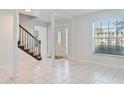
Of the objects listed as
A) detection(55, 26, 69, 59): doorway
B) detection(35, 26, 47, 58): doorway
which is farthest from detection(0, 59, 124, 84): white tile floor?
detection(35, 26, 47, 58): doorway

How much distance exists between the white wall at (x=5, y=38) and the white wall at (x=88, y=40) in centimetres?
331

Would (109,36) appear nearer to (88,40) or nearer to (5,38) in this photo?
(88,40)

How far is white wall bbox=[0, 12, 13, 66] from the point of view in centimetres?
530

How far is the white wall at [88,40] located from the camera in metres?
5.25

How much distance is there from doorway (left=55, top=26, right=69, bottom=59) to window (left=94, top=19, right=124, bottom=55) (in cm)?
217

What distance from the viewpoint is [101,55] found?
5723 mm

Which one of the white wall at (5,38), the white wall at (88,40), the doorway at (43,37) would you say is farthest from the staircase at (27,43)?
→ the white wall at (88,40)

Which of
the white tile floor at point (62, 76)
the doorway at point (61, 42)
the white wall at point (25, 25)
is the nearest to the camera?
the white tile floor at point (62, 76)

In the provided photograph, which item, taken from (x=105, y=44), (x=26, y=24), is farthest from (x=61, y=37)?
(x=105, y=44)

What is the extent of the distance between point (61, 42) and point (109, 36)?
10.8 ft

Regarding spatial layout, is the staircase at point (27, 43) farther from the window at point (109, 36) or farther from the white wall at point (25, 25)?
the window at point (109, 36)

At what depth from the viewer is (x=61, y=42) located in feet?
26.6
